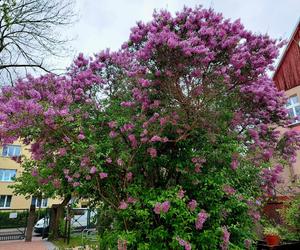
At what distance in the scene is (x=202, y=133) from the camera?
5156 millimetres

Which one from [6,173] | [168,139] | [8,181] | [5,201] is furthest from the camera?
[6,173]

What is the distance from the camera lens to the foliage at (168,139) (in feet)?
15.1

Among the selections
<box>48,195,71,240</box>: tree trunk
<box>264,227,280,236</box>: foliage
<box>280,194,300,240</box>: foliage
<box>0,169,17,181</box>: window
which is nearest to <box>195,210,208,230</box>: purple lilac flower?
<box>264,227,280,236</box>: foliage

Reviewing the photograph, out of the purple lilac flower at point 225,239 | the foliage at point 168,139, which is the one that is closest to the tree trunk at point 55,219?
the foliage at point 168,139

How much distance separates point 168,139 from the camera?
495 centimetres

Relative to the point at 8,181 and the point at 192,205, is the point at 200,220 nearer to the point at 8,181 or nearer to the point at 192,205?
the point at 192,205

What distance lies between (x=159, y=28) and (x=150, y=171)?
113 inches

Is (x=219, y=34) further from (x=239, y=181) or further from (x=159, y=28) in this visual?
(x=239, y=181)

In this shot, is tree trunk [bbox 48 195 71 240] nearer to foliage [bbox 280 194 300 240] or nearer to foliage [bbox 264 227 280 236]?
foliage [bbox 264 227 280 236]

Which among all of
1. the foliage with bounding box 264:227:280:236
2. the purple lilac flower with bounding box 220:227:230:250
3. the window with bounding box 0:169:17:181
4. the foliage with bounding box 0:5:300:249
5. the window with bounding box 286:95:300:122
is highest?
the window with bounding box 286:95:300:122

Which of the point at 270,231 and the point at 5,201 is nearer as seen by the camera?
the point at 270,231

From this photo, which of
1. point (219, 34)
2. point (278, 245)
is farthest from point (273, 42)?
point (278, 245)

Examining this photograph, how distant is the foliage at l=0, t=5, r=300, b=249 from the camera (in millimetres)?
4598

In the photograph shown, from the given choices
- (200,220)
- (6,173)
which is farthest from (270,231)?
(6,173)
